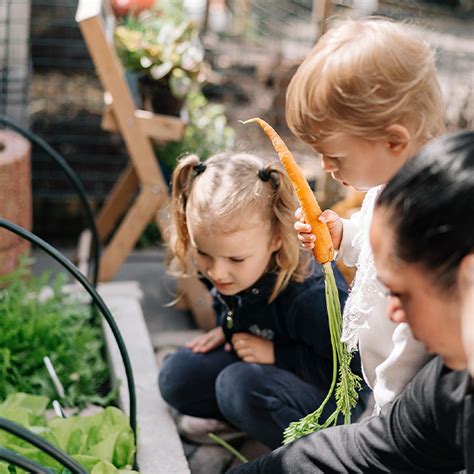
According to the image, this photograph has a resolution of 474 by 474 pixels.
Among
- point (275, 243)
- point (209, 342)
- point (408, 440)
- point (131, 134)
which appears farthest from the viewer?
point (131, 134)

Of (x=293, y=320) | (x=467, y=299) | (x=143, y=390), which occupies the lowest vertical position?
(x=143, y=390)

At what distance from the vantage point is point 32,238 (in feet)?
6.12

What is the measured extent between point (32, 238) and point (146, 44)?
165 centimetres

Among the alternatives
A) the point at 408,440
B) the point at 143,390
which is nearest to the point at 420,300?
the point at 408,440

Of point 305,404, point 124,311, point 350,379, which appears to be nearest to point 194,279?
point 124,311

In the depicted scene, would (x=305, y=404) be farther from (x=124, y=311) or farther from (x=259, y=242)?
(x=124, y=311)

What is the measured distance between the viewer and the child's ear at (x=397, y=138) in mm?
1737

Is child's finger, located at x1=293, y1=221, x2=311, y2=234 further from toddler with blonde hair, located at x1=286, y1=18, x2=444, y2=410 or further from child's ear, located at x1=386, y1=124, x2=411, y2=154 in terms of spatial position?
child's ear, located at x1=386, y1=124, x2=411, y2=154

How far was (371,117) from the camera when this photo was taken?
1726 millimetres

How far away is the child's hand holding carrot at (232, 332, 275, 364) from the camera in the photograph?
7.95 ft

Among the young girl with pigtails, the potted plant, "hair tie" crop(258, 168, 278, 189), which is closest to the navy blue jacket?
the young girl with pigtails

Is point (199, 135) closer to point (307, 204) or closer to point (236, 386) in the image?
point (236, 386)

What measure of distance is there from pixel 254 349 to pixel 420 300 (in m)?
1.24

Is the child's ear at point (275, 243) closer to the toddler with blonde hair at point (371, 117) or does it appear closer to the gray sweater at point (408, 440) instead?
the toddler with blonde hair at point (371, 117)
